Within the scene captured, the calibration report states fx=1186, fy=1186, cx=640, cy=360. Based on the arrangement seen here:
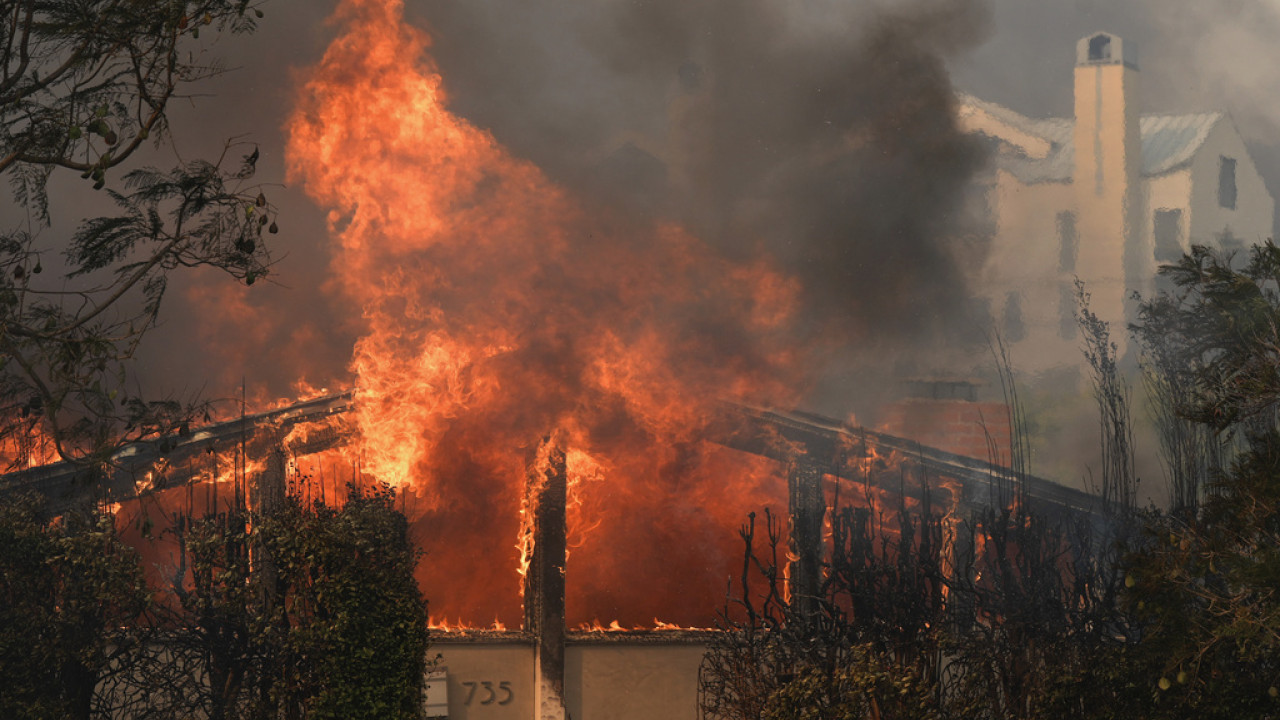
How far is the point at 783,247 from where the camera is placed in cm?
2095

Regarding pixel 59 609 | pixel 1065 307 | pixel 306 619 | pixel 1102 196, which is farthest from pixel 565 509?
pixel 1102 196

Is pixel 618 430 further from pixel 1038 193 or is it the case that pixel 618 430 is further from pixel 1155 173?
pixel 1155 173

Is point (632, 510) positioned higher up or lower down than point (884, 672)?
higher up

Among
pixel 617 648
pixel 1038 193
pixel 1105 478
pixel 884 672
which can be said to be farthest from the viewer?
pixel 1038 193

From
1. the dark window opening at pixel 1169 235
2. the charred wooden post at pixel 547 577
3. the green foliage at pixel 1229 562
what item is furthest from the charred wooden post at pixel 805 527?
the dark window opening at pixel 1169 235

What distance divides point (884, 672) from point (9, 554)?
10.1 m

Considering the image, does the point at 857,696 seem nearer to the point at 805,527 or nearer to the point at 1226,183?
the point at 805,527

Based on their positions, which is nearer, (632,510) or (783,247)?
(632,510)

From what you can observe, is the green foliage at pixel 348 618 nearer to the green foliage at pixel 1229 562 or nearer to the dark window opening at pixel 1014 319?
the green foliage at pixel 1229 562

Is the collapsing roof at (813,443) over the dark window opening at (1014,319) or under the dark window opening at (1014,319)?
under

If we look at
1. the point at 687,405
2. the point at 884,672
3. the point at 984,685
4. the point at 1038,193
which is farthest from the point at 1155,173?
the point at 884,672

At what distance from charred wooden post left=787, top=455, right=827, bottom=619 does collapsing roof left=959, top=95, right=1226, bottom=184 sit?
11561mm

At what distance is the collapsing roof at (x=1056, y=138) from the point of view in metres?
26.8

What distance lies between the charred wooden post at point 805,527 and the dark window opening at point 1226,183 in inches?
604
